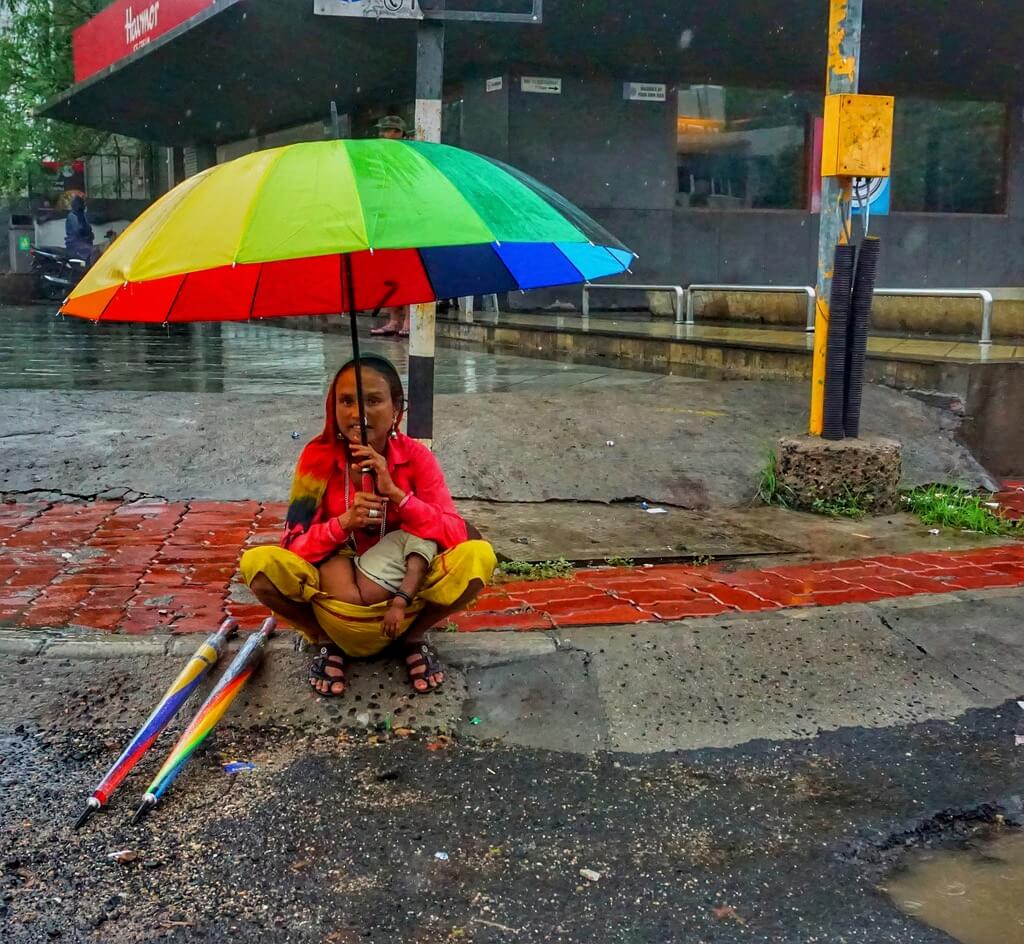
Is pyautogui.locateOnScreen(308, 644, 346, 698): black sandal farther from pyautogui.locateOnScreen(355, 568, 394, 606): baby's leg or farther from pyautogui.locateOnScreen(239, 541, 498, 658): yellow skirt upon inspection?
pyautogui.locateOnScreen(355, 568, 394, 606): baby's leg

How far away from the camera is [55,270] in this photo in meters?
22.5

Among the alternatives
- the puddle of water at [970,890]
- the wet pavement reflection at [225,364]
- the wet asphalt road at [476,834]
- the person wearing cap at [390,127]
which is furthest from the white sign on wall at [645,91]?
the puddle of water at [970,890]

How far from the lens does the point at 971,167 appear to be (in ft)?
57.5

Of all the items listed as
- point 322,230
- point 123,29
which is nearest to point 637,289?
point 123,29

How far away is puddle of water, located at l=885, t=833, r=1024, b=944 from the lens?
106 inches

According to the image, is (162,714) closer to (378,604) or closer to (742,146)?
(378,604)

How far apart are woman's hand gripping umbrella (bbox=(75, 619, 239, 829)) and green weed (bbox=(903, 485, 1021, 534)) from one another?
156 inches

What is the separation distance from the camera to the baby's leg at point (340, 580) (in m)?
3.75

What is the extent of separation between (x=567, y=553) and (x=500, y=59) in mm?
11174

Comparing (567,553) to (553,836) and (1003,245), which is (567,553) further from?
(1003,245)

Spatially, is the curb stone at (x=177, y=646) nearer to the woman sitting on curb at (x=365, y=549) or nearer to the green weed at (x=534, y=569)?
the woman sitting on curb at (x=365, y=549)

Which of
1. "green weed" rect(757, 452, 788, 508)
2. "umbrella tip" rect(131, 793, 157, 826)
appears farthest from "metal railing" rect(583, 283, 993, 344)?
"umbrella tip" rect(131, 793, 157, 826)

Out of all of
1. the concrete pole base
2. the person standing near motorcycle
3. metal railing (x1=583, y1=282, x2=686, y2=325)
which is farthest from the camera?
the person standing near motorcycle

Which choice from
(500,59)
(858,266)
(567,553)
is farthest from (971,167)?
(567,553)
